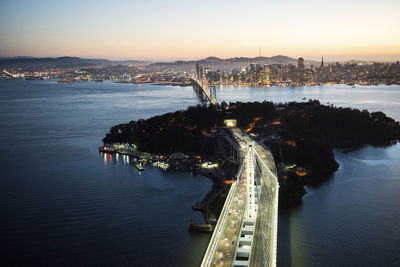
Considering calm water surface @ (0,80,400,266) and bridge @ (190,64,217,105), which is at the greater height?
bridge @ (190,64,217,105)

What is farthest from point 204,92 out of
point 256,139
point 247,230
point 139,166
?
point 247,230

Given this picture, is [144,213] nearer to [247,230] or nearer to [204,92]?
[247,230]

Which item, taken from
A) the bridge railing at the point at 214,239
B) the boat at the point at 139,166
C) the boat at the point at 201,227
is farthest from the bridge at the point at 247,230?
the boat at the point at 139,166

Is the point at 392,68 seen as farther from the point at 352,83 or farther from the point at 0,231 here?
the point at 0,231

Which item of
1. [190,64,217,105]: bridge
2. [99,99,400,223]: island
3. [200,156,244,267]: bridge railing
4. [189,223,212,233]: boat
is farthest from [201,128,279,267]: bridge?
[190,64,217,105]: bridge

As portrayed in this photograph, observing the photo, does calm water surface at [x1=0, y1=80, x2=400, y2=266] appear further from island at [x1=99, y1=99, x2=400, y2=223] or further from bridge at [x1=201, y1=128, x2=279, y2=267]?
bridge at [x1=201, y1=128, x2=279, y2=267]

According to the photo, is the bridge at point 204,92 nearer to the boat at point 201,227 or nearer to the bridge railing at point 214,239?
the boat at point 201,227
